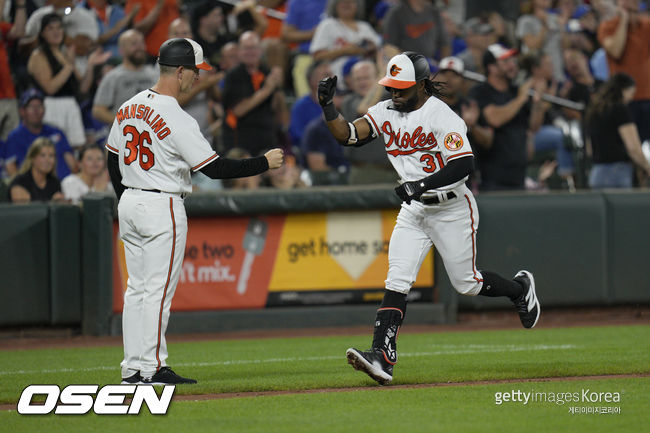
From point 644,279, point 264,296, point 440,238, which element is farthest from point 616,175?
point 440,238

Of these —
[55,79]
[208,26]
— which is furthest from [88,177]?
[208,26]

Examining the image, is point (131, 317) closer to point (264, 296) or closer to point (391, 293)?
point (391, 293)

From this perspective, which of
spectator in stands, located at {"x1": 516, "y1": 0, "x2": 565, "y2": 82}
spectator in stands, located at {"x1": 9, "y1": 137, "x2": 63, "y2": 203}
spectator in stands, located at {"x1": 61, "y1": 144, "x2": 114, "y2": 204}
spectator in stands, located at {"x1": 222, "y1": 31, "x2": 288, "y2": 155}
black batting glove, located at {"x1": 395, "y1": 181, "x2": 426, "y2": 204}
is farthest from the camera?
spectator in stands, located at {"x1": 516, "y1": 0, "x2": 565, "y2": 82}

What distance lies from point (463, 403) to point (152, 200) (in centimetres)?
233

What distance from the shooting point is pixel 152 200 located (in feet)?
21.8

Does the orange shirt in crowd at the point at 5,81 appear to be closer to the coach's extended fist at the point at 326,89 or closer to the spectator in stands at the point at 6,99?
the spectator in stands at the point at 6,99

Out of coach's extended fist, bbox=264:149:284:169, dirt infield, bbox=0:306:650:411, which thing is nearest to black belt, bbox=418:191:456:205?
coach's extended fist, bbox=264:149:284:169

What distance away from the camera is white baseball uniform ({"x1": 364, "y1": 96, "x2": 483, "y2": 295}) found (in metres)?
7.05

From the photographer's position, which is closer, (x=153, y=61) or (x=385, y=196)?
(x=385, y=196)

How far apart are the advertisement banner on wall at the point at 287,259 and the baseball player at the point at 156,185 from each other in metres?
4.47

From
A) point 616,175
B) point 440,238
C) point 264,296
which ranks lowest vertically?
point 264,296

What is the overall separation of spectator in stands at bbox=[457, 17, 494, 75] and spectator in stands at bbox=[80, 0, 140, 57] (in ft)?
15.7

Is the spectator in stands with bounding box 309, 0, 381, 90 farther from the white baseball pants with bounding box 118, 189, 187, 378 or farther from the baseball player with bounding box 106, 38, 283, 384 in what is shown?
the white baseball pants with bounding box 118, 189, 187, 378
